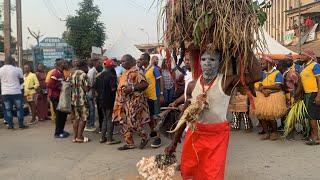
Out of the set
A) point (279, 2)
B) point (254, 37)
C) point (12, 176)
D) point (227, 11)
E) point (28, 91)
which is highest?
point (279, 2)

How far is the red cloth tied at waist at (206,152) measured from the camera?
139 inches

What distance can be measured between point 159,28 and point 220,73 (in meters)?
0.76

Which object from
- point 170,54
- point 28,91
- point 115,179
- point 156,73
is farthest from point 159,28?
point 28,91

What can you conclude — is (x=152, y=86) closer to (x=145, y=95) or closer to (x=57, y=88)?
(x=145, y=95)

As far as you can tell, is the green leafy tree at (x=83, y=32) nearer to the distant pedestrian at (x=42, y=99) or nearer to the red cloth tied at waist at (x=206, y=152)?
Answer: the distant pedestrian at (x=42, y=99)

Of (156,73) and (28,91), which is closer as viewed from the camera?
(156,73)

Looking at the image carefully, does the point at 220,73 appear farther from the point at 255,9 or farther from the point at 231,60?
the point at 255,9

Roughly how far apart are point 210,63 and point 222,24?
420mm

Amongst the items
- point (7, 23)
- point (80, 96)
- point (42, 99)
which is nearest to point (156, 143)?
point (80, 96)

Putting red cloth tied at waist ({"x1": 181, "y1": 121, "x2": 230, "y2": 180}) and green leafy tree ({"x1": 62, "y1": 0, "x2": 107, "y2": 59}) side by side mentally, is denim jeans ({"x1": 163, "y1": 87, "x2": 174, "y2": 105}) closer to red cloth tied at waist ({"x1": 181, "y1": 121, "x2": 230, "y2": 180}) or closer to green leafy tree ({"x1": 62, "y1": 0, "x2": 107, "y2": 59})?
red cloth tied at waist ({"x1": 181, "y1": 121, "x2": 230, "y2": 180})

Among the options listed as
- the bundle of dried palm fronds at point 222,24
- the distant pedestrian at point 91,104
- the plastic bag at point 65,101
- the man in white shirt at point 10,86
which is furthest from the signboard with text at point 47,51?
the bundle of dried palm fronds at point 222,24

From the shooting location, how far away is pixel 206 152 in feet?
11.8

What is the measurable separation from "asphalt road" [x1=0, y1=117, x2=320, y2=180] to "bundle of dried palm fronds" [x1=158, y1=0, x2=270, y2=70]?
2.39 m

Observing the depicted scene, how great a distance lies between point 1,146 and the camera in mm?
7738
